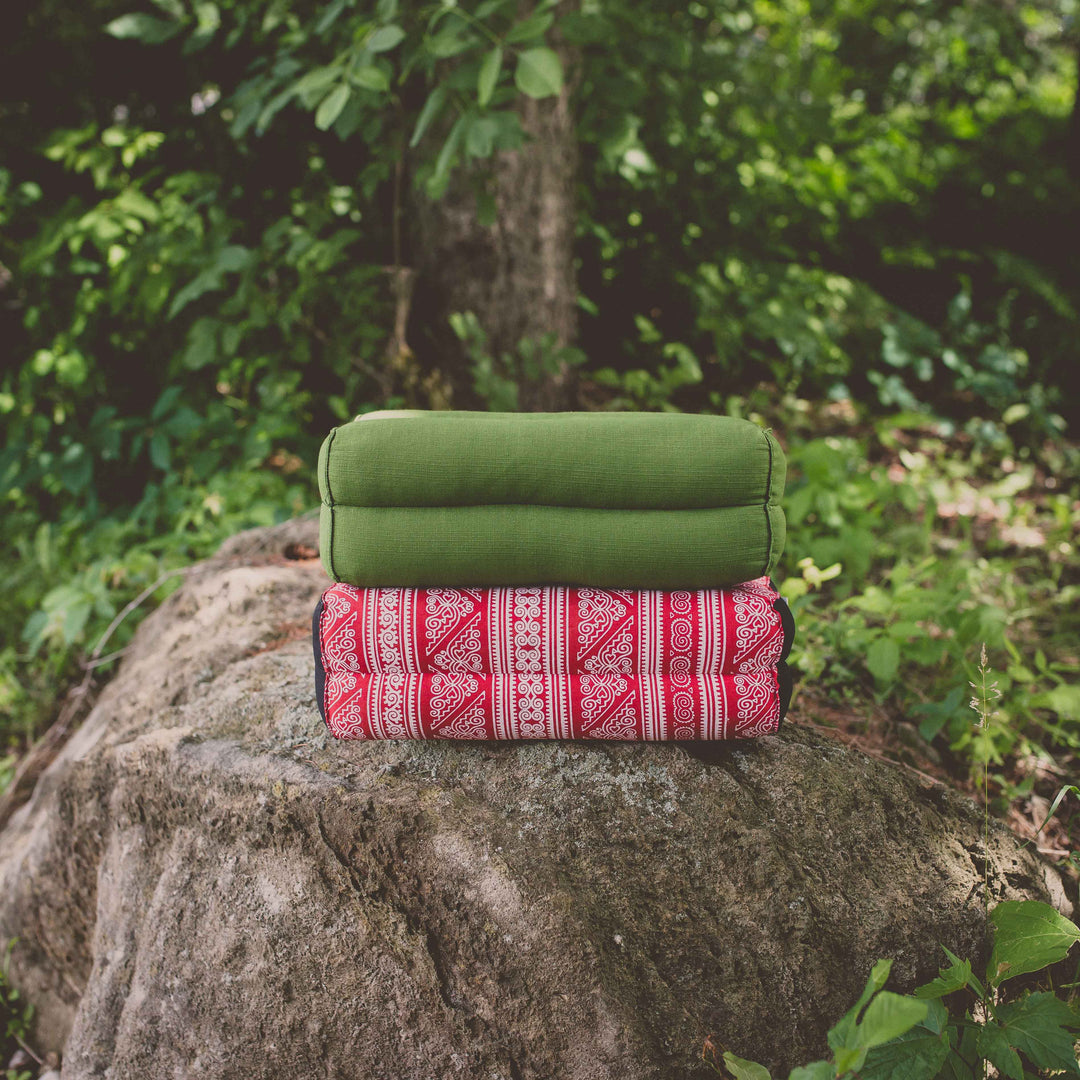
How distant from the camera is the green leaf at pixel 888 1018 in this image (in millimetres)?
1097

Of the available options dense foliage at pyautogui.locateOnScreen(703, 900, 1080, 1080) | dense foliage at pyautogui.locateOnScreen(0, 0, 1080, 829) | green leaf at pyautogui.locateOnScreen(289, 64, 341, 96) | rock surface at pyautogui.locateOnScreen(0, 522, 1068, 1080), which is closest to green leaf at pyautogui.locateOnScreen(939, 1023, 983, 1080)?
dense foliage at pyautogui.locateOnScreen(703, 900, 1080, 1080)

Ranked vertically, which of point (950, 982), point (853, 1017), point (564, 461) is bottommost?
point (950, 982)

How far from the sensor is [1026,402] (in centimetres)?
469

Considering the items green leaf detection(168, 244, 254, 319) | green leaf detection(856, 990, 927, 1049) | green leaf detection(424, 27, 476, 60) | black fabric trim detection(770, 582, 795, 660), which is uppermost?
green leaf detection(424, 27, 476, 60)

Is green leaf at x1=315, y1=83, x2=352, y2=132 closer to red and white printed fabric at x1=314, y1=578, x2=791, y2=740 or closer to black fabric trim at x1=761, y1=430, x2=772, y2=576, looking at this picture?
red and white printed fabric at x1=314, y1=578, x2=791, y2=740

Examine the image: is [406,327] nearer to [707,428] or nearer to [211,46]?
[211,46]

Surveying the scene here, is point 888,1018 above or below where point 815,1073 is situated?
above

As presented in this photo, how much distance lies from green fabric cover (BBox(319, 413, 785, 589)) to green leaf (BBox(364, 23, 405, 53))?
44.9 inches

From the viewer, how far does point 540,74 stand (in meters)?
1.90

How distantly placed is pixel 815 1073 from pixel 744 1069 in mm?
151

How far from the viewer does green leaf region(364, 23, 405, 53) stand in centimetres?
201

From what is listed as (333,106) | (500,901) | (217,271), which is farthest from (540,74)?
(500,901)

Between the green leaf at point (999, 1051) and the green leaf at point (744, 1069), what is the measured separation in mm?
381

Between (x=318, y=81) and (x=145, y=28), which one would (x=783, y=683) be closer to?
(x=318, y=81)
